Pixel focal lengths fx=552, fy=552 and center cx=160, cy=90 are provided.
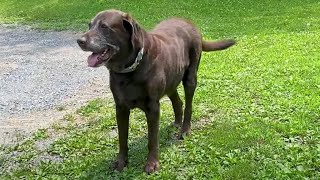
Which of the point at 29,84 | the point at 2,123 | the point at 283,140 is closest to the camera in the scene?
the point at 283,140

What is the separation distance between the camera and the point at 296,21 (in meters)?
15.3

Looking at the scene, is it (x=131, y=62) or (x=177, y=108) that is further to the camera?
(x=177, y=108)

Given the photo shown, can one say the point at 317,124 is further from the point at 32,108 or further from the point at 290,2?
the point at 290,2

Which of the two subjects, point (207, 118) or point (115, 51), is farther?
point (207, 118)

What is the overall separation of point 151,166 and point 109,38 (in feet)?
4.60

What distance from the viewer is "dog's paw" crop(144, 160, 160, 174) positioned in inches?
213

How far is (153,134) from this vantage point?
5457 millimetres

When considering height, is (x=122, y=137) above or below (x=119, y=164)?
above

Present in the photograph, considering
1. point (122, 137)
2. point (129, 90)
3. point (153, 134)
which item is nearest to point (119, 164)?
point (122, 137)

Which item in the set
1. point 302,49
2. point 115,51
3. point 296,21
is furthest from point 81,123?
point 296,21

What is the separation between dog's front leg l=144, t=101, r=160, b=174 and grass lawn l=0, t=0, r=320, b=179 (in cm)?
10

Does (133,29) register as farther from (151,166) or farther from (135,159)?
(135,159)

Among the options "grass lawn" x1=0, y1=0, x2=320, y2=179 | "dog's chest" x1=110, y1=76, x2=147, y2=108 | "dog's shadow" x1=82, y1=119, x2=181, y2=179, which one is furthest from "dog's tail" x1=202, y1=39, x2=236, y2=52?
"dog's chest" x1=110, y1=76, x2=147, y2=108

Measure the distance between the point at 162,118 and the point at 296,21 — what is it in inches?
366
